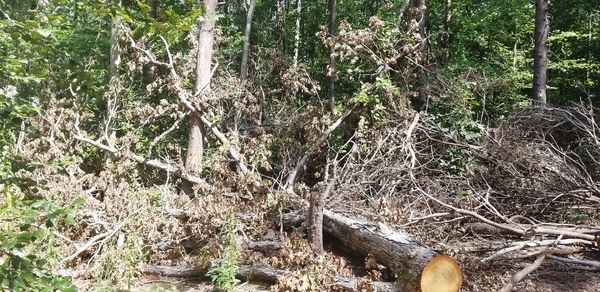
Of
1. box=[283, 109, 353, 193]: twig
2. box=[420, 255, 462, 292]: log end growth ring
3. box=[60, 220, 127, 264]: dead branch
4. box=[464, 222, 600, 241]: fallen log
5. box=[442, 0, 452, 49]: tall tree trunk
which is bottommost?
box=[60, 220, 127, 264]: dead branch

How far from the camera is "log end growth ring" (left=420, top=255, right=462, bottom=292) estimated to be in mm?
4328

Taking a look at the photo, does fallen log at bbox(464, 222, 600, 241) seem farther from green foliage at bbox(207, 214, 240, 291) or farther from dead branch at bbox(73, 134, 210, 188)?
dead branch at bbox(73, 134, 210, 188)

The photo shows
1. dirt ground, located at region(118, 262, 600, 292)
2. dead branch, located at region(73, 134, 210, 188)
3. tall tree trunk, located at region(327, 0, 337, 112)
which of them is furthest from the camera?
tall tree trunk, located at region(327, 0, 337, 112)

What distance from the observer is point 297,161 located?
8961 mm

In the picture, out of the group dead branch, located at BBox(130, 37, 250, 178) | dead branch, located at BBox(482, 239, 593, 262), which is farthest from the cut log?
dead branch, located at BBox(130, 37, 250, 178)

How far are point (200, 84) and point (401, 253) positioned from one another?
5.58 metres

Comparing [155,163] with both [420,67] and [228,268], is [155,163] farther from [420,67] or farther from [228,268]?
[420,67]

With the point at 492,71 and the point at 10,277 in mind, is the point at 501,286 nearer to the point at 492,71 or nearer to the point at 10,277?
the point at 10,277

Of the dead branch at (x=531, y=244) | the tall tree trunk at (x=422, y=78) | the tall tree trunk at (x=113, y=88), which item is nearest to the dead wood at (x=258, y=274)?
the dead branch at (x=531, y=244)

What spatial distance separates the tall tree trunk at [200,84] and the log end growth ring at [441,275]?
5.30 meters

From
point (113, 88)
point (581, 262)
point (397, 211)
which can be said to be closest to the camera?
point (581, 262)

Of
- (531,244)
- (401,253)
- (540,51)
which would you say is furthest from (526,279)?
(540,51)

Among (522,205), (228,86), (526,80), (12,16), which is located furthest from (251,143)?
(526,80)

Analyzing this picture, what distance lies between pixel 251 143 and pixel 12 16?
5935mm
